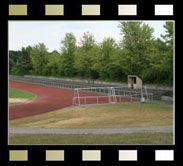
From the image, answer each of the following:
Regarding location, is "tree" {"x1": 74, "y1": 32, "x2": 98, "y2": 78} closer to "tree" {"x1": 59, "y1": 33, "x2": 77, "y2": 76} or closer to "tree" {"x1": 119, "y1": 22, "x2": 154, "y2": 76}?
"tree" {"x1": 59, "y1": 33, "x2": 77, "y2": 76}

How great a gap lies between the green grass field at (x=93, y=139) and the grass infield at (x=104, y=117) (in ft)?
9.59

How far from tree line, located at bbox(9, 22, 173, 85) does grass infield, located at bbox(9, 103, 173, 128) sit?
17.1ft

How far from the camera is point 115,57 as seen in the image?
3331 cm

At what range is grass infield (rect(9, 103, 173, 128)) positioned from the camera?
14570mm

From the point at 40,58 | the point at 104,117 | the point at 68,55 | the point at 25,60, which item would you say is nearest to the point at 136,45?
the point at 104,117

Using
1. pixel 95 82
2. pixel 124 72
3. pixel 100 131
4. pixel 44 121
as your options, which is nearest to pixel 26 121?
pixel 44 121

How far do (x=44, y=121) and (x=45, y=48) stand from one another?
39.9 metres

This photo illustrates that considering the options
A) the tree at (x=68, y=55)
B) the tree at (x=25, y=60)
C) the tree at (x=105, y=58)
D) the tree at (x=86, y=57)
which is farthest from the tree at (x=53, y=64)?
the tree at (x=105, y=58)

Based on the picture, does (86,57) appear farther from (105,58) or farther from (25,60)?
(25,60)

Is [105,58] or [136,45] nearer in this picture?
[136,45]

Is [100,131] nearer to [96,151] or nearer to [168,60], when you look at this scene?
[96,151]

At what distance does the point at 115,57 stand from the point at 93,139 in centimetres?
→ 2378
